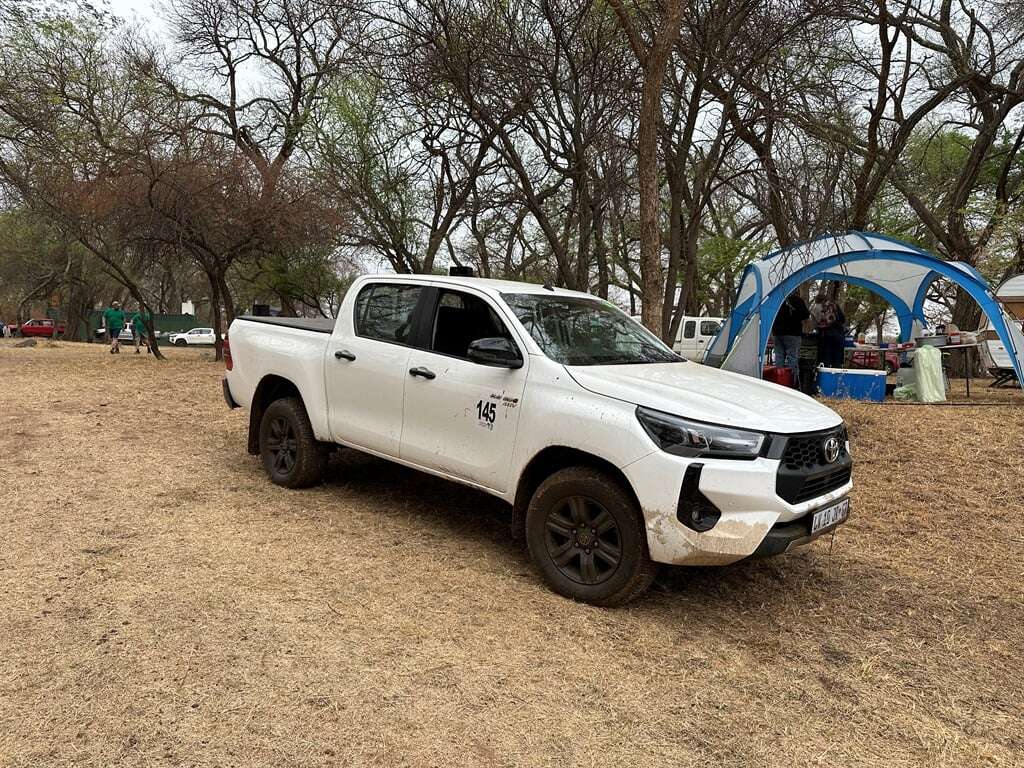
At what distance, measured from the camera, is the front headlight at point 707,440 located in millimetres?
3246

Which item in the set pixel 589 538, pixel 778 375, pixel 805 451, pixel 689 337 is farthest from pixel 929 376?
pixel 689 337

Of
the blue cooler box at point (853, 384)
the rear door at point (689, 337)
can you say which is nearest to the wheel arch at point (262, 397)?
the blue cooler box at point (853, 384)

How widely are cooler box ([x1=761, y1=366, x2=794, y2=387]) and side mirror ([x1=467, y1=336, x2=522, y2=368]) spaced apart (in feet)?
24.0

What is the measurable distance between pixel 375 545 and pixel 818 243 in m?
8.63

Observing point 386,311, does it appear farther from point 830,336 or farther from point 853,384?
point 830,336

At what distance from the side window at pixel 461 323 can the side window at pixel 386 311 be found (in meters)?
0.27

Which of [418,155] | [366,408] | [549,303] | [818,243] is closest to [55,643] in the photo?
[366,408]

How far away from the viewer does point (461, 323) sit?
449 centimetres

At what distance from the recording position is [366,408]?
4781 mm

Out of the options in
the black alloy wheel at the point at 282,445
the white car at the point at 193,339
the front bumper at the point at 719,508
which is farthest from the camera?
the white car at the point at 193,339

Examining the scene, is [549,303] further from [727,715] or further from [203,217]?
[203,217]

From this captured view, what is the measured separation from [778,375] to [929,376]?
2.01m

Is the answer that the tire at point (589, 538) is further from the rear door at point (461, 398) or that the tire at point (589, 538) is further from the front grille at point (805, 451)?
the front grille at point (805, 451)

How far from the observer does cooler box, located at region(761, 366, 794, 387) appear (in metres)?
10.2
